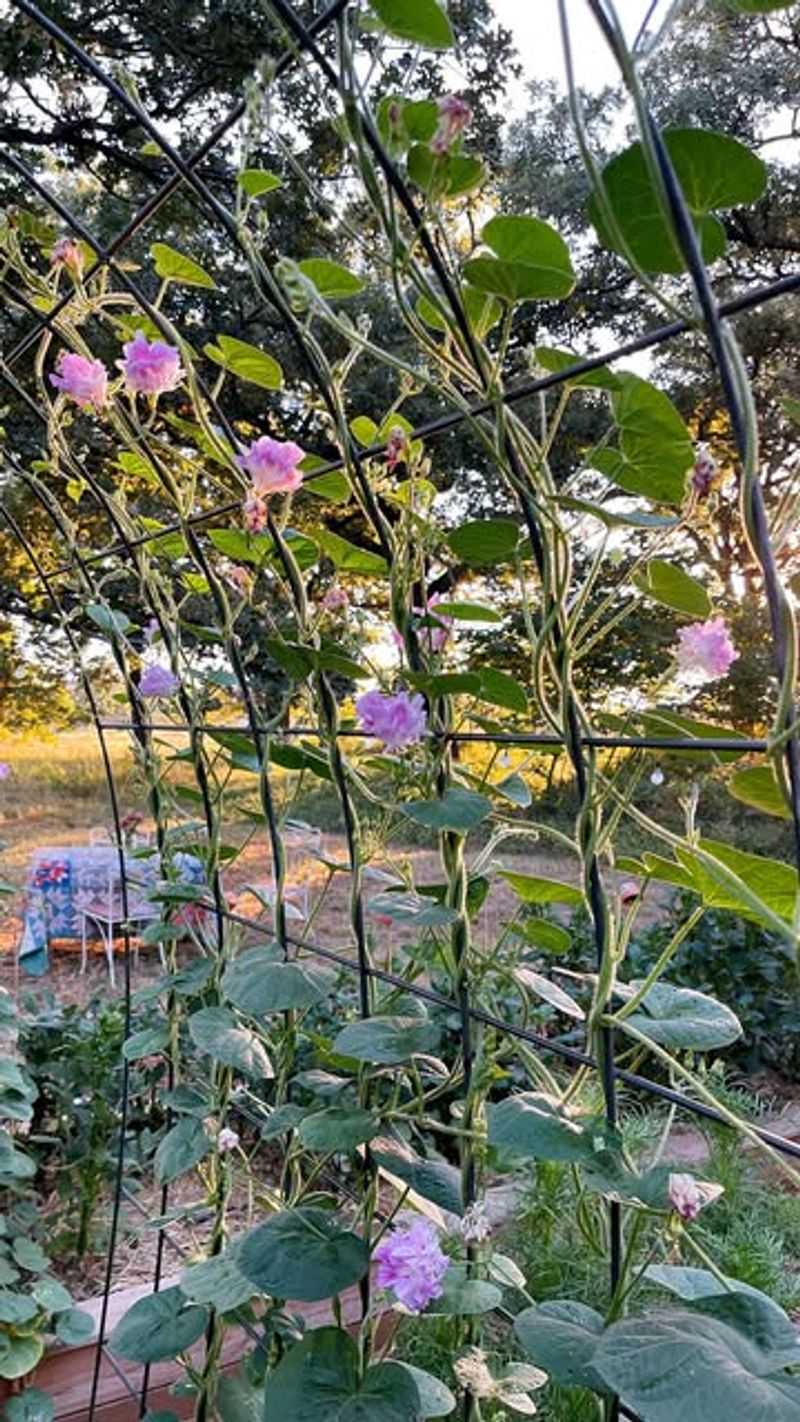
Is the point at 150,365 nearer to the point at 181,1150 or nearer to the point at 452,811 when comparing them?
the point at 452,811

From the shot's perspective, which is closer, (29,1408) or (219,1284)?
(219,1284)

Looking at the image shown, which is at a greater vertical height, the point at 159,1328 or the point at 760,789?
the point at 760,789

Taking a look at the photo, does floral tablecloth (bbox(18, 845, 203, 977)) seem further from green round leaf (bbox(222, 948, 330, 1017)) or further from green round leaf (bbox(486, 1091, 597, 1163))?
green round leaf (bbox(486, 1091, 597, 1163))

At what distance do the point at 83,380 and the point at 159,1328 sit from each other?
0.80 metres

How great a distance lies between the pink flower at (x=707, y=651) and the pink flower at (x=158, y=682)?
50 cm

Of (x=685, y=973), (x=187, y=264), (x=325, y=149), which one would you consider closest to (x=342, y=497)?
(x=187, y=264)

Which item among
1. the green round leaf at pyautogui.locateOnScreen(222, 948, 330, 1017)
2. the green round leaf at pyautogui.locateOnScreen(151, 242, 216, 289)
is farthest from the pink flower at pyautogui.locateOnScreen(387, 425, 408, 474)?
the green round leaf at pyautogui.locateOnScreen(222, 948, 330, 1017)

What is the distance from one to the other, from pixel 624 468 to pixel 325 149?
3553 mm

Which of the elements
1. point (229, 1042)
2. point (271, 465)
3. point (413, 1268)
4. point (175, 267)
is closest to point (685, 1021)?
point (413, 1268)

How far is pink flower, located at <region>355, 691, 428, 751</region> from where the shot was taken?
0.61 m

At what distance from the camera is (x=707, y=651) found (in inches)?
22.2

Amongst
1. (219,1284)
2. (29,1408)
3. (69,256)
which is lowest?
(29,1408)

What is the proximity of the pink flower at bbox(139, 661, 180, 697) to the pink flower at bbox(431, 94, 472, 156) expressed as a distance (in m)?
0.57

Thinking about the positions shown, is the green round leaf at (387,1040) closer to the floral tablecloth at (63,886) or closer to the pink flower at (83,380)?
the pink flower at (83,380)
